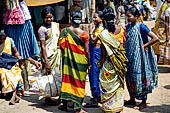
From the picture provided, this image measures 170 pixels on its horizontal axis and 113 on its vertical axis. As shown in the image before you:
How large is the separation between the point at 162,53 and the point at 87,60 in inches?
166

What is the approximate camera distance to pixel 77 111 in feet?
17.8

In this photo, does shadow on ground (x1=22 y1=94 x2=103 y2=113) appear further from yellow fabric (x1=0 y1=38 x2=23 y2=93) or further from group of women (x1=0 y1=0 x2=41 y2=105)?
yellow fabric (x1=0 y1=38 x2=23 y2=93)

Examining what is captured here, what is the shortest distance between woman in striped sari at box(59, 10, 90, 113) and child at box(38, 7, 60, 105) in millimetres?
556

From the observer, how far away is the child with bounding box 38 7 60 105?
19.0ft

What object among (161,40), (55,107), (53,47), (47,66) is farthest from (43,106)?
(161,40)

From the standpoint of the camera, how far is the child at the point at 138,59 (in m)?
5.56

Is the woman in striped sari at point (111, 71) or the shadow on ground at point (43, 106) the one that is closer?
the woman in striped sari at point (111, 71)

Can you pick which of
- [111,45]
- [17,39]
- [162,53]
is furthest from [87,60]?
[162,53]

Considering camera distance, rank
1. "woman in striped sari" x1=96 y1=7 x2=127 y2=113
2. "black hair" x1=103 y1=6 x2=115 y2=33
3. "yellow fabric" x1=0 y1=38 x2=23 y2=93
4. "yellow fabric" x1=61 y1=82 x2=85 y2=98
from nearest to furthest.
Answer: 1. "woman in striped sari" x1=96 y1=7 x2=127 y2=113
2. "black hair" x1=103 y1=6 x2=115 y2=33
3. "yellow fabric" x1=61 y1=82 x2=85 y2=98
4. "yellow fabric" x1=0 y1=38 x2=23 y2=93

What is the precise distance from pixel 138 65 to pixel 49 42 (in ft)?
5.78

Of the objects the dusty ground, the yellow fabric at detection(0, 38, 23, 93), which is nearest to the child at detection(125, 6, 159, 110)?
the dusty ground

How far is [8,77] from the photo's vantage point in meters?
6.05

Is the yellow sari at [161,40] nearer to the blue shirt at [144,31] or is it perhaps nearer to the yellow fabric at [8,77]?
the blue shirt at [144,31]

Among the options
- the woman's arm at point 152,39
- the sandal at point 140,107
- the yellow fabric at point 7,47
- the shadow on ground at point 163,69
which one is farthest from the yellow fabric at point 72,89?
the shadow on ground at point 163,69
